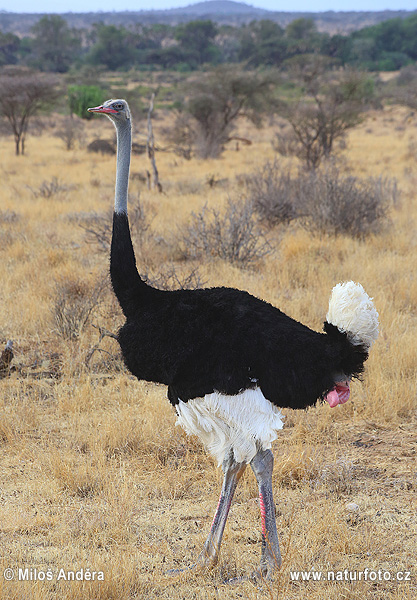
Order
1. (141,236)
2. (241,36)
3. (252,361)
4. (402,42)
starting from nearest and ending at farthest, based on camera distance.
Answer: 1. (252,361)
2. (141,236)
3. (402,42)
4. (241,36)

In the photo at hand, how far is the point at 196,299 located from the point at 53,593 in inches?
50.7

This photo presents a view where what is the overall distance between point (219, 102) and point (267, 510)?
1932 centimetres

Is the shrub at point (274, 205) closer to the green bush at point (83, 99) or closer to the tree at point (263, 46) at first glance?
the green bush at point (83, 99)

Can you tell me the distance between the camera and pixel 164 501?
11.6 feet

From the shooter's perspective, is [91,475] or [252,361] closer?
[252,361]

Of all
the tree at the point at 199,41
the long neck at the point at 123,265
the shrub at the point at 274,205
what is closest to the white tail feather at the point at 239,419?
the long neck at the point at 123,265

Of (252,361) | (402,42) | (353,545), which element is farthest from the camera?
(402,42)

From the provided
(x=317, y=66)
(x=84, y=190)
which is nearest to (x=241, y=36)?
(x=317, y=66)

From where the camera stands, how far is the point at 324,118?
15.1m

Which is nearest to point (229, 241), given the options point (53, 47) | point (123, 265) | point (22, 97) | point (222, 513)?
point (123, 265)

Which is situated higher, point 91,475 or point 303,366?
point 303,366

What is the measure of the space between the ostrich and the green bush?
2794cm

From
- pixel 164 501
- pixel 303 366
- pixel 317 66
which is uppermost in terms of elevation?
pixel 317 66

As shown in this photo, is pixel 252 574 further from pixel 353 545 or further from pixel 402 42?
pixel 402 42
